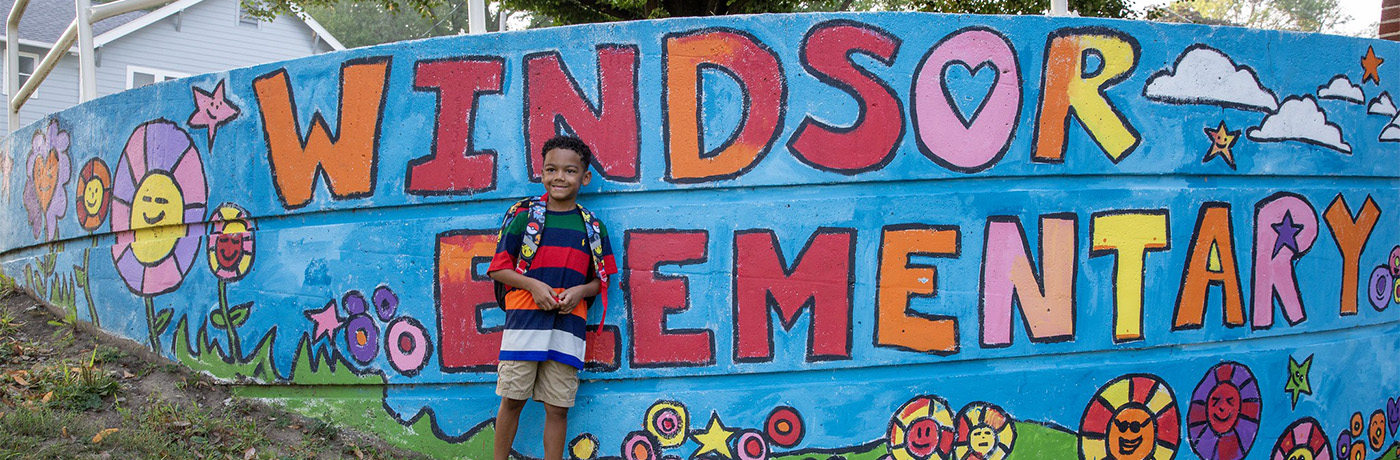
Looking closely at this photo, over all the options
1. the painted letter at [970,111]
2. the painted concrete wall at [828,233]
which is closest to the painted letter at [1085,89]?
the painted concrete wall at [828,233]

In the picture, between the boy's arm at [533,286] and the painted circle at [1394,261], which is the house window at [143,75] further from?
the painted circle at [1394,261]

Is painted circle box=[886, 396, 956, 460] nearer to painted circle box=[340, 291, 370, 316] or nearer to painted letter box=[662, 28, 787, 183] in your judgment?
painted letter box=[662, 28, 787, 183]

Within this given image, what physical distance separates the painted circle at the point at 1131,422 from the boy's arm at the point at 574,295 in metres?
2.29

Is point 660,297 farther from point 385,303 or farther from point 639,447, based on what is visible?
point 385,303

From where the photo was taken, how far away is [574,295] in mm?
3889

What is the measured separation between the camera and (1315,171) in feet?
15.4

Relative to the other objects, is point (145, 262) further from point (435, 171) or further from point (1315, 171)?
point (1315, 171)

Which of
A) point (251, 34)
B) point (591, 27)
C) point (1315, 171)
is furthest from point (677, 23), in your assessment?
point (251, 34)

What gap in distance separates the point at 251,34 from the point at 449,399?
59.3 ft

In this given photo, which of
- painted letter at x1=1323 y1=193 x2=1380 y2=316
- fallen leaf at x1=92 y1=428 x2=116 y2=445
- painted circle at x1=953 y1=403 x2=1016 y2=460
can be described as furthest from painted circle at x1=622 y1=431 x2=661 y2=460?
painted letter at x1=1323 y1=193 x2=1380 y2=316

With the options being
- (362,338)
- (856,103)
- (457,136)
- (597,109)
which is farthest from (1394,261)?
(362,338)

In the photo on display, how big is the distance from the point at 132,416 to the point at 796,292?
10.2 ft

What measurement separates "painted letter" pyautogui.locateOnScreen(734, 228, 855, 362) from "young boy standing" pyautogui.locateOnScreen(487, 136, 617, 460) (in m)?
0.62

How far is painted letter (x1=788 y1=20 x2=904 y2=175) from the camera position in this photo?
4160 millimetres
